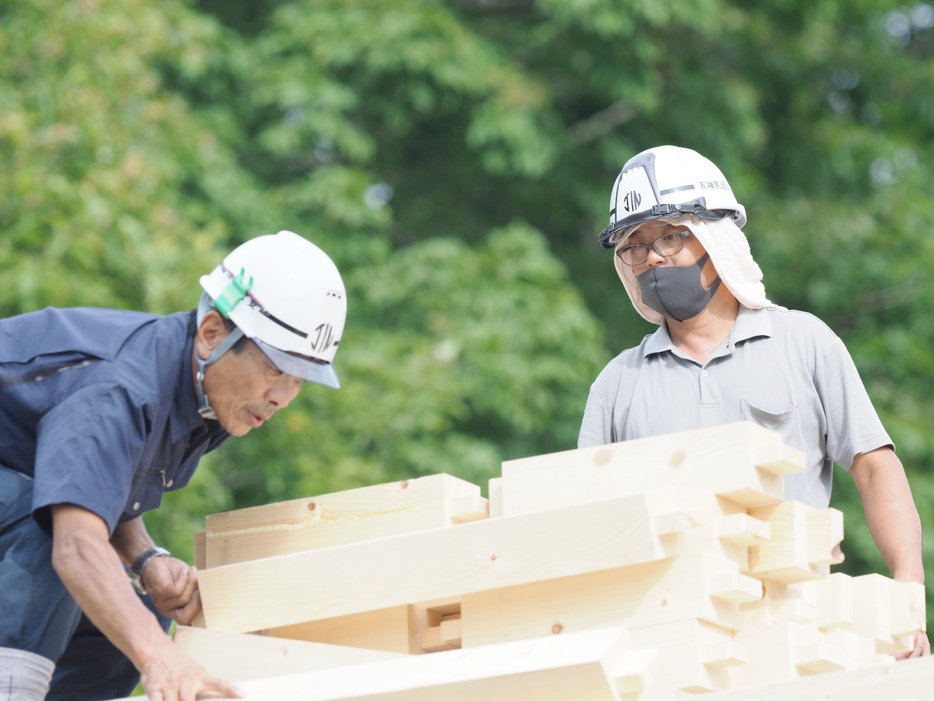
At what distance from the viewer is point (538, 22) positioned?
1244cm

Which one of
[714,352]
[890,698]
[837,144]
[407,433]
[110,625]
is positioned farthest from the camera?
[837,144]

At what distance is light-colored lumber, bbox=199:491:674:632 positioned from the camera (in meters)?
2.86

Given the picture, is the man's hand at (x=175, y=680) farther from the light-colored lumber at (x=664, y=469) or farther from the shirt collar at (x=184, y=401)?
the light-colored lumber at (x=664, y=469)

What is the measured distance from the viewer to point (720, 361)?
3.81 metres

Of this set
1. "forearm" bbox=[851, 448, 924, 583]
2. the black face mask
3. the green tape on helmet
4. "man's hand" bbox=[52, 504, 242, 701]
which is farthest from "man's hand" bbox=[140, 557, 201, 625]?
"forearm" bbox=[851, 448, 924, 583]

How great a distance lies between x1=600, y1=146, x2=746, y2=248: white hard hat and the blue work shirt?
4.60ft

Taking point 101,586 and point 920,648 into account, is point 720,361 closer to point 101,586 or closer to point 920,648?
point 920,648

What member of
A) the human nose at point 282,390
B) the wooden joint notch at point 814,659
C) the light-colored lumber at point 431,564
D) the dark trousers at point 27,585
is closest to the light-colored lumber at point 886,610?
the wooden joint notch at point 814,659

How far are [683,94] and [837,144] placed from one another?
1.75m

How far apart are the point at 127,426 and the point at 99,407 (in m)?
0.09

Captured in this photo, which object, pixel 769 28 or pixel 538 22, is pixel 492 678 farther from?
pixel 769 28

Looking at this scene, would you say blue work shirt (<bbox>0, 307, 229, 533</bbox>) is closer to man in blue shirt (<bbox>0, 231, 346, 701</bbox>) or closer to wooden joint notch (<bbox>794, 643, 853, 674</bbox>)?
man in blue shirt (<bbox>0, 231, 346, 701</bbox>)

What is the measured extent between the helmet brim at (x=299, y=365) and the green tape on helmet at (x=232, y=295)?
12 cm

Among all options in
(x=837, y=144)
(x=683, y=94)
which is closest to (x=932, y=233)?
(x=837, y=144)
